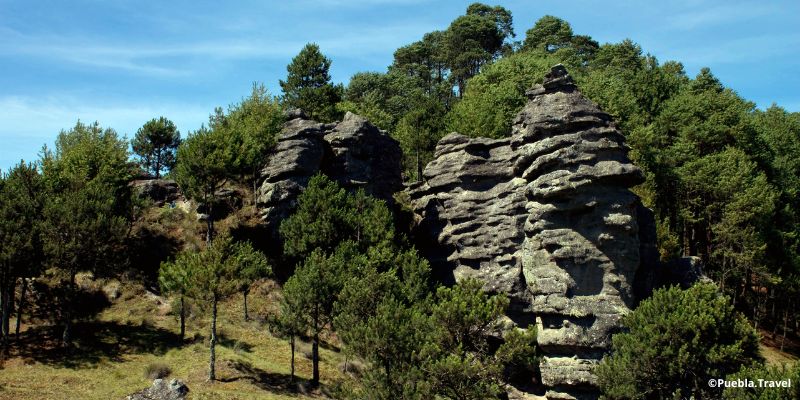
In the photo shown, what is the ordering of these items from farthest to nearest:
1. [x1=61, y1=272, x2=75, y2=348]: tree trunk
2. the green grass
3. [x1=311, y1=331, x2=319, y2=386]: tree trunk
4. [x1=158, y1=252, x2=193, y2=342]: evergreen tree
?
[x1=311, y1=331, x2=319, y2=386]: tree trunk, [x1=61, y1=272, x2=75, y2=348]: tree trunk, [x1=158, y1=252, x2=193, y2=342]: evergreen tree, the green grass

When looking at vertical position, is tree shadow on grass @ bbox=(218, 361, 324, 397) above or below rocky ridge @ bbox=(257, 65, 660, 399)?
below

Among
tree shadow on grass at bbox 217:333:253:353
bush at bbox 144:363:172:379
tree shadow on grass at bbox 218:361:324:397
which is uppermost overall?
tree shadow on grass at bbox 217:333:253:353

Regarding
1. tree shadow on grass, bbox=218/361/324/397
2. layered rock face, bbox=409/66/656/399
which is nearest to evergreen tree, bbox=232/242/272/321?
tree shadow on grass, bbox=218/361/324/397

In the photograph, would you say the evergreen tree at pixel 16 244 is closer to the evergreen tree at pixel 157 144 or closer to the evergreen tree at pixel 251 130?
the evergreen tree at pixel 251 130

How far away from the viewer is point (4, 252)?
44594 millimetres

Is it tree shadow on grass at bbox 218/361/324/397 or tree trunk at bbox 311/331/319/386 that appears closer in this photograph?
tree shadow on grass at bbox 218/361/324/397

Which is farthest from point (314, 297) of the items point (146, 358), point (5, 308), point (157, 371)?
point (5, 308)

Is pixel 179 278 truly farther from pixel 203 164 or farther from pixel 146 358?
pixel 203 164

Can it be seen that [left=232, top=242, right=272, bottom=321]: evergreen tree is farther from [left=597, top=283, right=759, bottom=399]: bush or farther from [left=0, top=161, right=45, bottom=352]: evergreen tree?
[left=597, top=283, right=759, bottom=399]: bush

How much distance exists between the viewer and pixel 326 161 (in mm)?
67625

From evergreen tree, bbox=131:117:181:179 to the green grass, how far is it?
42.2 meters

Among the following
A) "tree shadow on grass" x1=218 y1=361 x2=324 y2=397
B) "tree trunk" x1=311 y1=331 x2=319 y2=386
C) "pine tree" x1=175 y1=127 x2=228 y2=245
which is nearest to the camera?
"tree shadow on grass" x1=218 y1=361 x2=324 y2=397

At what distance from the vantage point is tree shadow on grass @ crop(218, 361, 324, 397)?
44.6m

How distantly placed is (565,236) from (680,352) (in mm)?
14968
